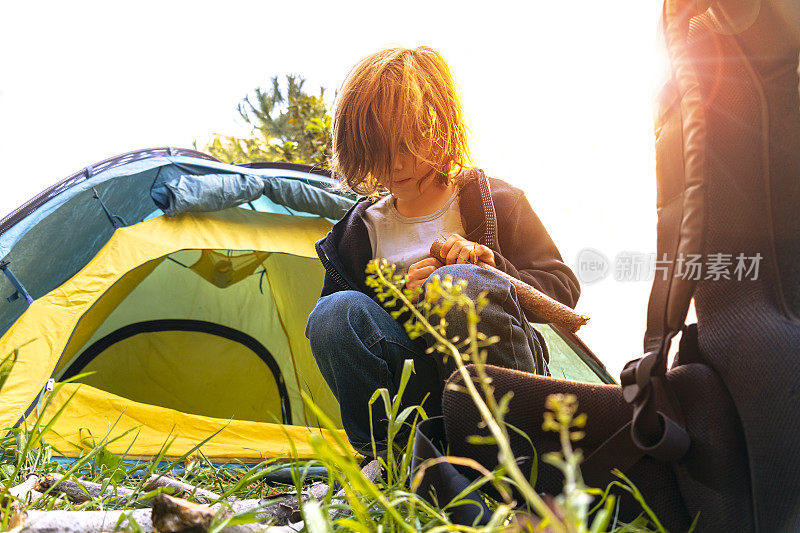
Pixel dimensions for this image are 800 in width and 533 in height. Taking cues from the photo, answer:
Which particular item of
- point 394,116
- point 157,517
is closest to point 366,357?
point 394,116

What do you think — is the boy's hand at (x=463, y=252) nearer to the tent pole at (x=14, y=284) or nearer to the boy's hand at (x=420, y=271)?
the boy's hand at (x=420, y=271)

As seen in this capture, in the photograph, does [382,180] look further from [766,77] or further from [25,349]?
[25,349]

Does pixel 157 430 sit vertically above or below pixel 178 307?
below

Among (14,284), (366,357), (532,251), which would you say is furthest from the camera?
(14,284)

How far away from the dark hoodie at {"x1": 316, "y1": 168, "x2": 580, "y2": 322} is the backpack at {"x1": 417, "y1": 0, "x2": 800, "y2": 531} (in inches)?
19.0

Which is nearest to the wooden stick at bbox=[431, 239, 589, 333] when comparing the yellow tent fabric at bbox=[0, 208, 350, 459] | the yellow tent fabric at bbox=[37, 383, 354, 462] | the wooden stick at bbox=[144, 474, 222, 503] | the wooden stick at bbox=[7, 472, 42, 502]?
the wooden stick at bbox=[144, 474, 222, 503]

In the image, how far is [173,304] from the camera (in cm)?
263

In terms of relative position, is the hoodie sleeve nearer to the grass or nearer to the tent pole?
the grass

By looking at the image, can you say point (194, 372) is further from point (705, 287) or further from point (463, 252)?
point (705, 287)

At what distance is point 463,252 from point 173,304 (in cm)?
192

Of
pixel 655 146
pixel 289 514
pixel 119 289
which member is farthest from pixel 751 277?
pixel 119 289

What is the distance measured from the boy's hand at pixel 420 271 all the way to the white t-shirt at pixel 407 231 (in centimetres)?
13

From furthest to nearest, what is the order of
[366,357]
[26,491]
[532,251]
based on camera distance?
[532,251], [366,357], [26,491]

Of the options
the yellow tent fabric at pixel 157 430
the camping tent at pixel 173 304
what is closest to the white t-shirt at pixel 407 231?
the camping tent at pixel 173 304
